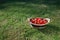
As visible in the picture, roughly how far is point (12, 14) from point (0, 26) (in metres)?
1.20

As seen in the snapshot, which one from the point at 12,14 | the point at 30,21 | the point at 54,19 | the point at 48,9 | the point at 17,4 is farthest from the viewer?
the point at 17,4

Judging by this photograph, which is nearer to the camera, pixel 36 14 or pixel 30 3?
pixel 36 14

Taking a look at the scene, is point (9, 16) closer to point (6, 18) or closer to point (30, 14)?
point (6, 18)

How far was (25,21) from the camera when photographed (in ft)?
23.2

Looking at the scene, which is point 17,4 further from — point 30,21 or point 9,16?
point 30,21

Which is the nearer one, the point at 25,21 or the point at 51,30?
the point at 51,30

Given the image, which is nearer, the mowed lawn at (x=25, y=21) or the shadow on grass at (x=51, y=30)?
the mowed lawn at (x=25, y=21)

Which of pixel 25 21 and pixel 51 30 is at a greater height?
pixel 25 21

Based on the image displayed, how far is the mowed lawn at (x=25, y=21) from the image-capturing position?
605 centimetres

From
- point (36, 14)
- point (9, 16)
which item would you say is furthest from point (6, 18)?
point (36, 14)

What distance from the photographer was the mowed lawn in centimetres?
605

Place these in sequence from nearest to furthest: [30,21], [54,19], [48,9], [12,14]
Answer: [30,21] → [54,19] → [12,14] → [48,9]

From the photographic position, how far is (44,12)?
8.07 meters

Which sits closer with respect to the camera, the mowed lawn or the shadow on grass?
the mowed lawn
